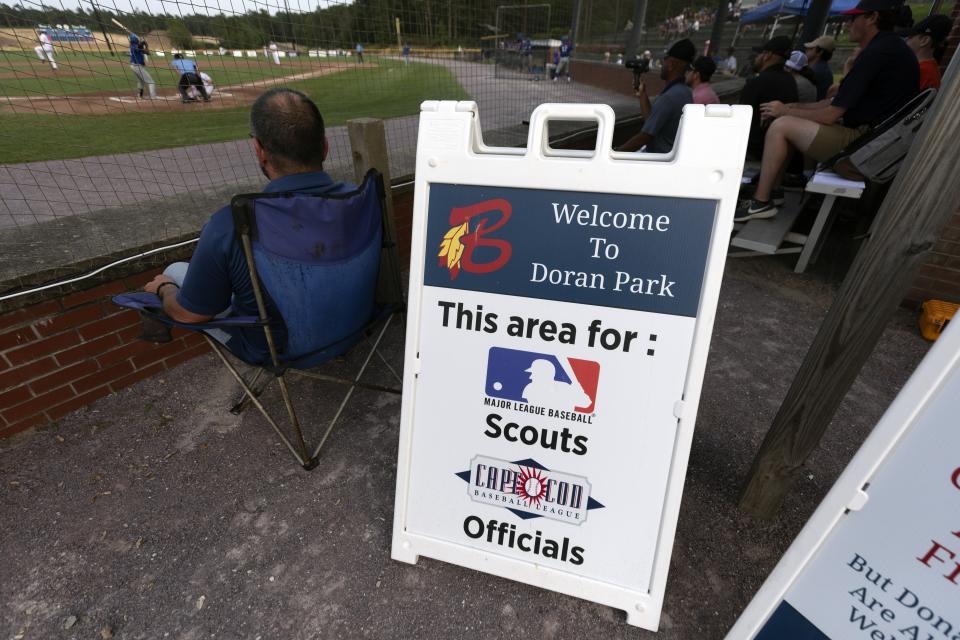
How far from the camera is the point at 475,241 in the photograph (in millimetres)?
1311

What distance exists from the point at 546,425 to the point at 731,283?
2973mm

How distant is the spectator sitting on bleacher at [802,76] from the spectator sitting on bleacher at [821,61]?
1.09 feet

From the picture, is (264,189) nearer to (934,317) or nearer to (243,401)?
(243,401)

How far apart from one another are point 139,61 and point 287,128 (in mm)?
2182

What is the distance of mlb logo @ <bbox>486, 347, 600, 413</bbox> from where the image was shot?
1.33m

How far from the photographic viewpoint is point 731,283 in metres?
3.68

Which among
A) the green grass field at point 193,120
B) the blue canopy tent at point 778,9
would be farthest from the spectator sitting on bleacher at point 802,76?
the blue canopy tent at point 778,9

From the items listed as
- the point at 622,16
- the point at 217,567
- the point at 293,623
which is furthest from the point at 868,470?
the point at 622,16

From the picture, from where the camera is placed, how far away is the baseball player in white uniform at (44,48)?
240cm

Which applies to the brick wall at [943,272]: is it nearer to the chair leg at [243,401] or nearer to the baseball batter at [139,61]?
the chair leg at [243,401]

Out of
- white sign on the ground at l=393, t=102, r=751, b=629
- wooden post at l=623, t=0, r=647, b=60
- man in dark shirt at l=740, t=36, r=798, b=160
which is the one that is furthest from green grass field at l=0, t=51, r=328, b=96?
wooden post at l=623, t=0, r=647, b=60

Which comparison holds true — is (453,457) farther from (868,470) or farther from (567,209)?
(868,470)

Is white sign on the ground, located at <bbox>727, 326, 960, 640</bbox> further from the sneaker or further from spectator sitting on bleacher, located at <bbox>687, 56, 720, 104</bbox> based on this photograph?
spectator sitting on bleacher, located at <bbox>687, 56, 720, 104</bbox>

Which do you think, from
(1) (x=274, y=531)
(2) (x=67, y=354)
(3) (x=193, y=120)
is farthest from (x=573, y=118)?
(3) (x=193, y=120)
